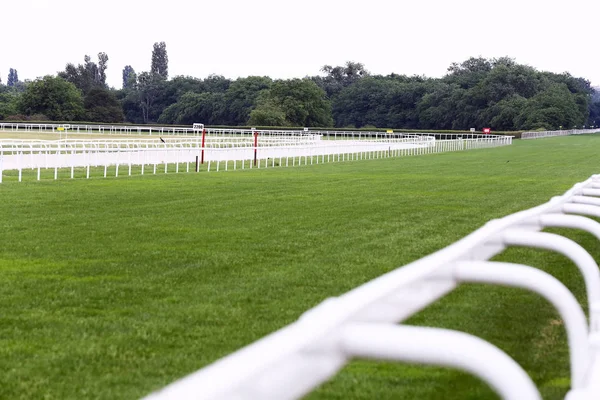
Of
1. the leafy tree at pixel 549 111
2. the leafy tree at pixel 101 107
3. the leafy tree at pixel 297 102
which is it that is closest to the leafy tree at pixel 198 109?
the leafy tree at pixel 297 102

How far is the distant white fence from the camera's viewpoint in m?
26.8

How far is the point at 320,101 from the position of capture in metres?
124

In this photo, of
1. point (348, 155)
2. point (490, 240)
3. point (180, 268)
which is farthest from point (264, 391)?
point (348, 155)

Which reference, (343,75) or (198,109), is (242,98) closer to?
(198,109)

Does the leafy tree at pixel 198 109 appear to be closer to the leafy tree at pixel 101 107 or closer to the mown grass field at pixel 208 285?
the leafy tree at pixel 101 107

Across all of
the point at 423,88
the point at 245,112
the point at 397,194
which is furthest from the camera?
the point at 423,88

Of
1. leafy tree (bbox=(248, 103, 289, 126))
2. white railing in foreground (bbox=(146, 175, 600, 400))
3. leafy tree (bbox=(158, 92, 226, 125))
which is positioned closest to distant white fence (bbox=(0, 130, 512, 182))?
white railing in foreground (bbox=(146, 175, 600, 400))

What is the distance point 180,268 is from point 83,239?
8.78ft

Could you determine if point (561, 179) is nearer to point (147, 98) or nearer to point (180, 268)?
point (180, 268)

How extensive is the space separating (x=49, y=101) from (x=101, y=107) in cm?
792

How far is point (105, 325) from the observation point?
6.34 meters

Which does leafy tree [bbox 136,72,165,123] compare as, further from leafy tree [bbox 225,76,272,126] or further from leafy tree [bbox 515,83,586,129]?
leafy tree [bbox 515,83,586,129]

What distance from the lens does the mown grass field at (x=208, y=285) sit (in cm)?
518

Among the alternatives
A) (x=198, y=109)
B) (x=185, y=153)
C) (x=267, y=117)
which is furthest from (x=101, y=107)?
(x=185, y=153)
